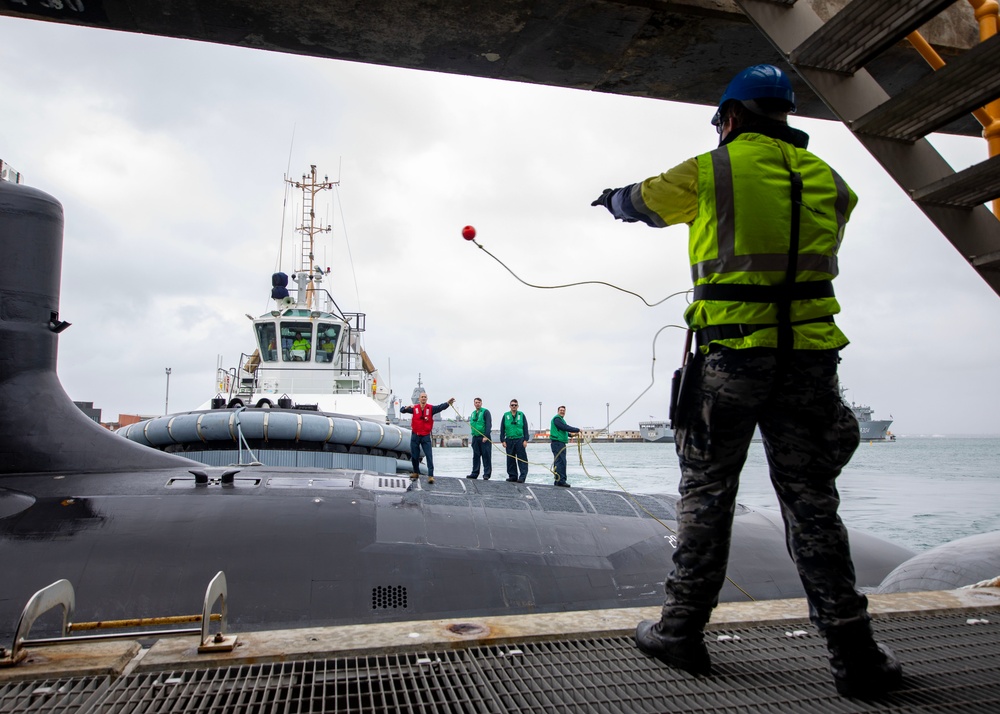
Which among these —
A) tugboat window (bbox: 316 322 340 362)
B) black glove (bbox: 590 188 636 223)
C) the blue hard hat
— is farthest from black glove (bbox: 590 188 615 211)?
tugboat window (bbox: 316 322 340 362)

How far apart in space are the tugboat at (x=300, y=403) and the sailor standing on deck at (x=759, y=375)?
10.7 metres

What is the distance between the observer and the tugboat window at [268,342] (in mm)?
19203

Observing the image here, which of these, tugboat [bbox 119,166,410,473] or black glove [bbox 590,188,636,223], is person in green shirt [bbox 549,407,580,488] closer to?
→ tugboat [bbox 119,166,410,473]

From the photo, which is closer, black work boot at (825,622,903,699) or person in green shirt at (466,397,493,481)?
black work boot at (825,622,903,699)

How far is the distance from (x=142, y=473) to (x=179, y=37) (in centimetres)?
512

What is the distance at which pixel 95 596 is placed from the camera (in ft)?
18.8

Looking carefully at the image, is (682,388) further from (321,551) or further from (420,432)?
(420,432)

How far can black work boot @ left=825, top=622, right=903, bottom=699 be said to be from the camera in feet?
7.68

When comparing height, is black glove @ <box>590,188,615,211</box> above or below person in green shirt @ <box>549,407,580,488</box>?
above

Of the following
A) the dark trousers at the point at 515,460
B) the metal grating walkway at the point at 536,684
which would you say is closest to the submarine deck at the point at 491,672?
the metal grating walkway at the point at 536,684

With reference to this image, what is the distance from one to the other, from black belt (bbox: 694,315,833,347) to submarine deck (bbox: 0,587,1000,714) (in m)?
1.14

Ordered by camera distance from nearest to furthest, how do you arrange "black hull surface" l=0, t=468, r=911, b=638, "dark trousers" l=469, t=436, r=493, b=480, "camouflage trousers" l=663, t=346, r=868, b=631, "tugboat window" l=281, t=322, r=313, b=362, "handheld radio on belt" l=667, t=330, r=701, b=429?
1. "camouflage trousers" l=663, t=346, r=868, b=631
2. "handheld radio on belt" l=667, t=330, r=701, b=429
3. "black hull surface" l=0, t=468, r=911, b=638
4. "dark trousers" l=469, t=436, r=493, b=480
5. "tugboat window" l=281, t=322, r=313, b=362

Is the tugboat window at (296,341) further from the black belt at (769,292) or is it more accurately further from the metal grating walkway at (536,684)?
the black belt at (769,292)

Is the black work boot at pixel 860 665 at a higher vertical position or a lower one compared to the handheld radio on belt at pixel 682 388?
lower
